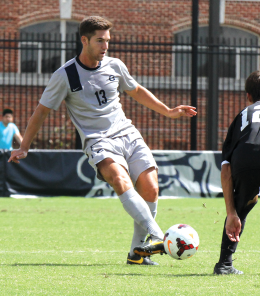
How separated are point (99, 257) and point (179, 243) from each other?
1.14 metres

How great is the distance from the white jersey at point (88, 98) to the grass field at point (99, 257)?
1.16 metres

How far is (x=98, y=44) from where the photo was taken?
477 centimetres

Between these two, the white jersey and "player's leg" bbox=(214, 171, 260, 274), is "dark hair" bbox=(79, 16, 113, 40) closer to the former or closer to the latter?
the white jersey

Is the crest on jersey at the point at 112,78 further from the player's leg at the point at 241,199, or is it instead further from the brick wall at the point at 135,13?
the brick wall at the point at 135,13

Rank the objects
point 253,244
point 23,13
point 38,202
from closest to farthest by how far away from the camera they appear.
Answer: point 253,244, point 38,202, point 23,13

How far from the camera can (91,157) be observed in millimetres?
4793

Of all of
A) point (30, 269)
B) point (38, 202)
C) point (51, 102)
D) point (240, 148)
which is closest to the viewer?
point (240, 148)

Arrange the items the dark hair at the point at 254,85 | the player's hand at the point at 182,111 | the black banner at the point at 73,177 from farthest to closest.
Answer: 1. the black banner at the point at 73,177
2. the player's hand at the point at 182,111
3. the dark hair at the point at 254,85

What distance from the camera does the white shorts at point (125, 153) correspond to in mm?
4723

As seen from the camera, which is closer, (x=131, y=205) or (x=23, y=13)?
(x=131, y=205)

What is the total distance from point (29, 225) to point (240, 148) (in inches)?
167

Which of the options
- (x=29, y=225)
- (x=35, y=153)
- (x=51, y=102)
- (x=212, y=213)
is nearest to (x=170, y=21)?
(x=35, y=153)

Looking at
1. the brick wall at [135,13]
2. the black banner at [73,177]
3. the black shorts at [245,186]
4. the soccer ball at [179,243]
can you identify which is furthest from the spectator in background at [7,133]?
the black shorts at [245,186]

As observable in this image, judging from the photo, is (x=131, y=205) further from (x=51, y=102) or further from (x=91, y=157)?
(x=51, y=102)
